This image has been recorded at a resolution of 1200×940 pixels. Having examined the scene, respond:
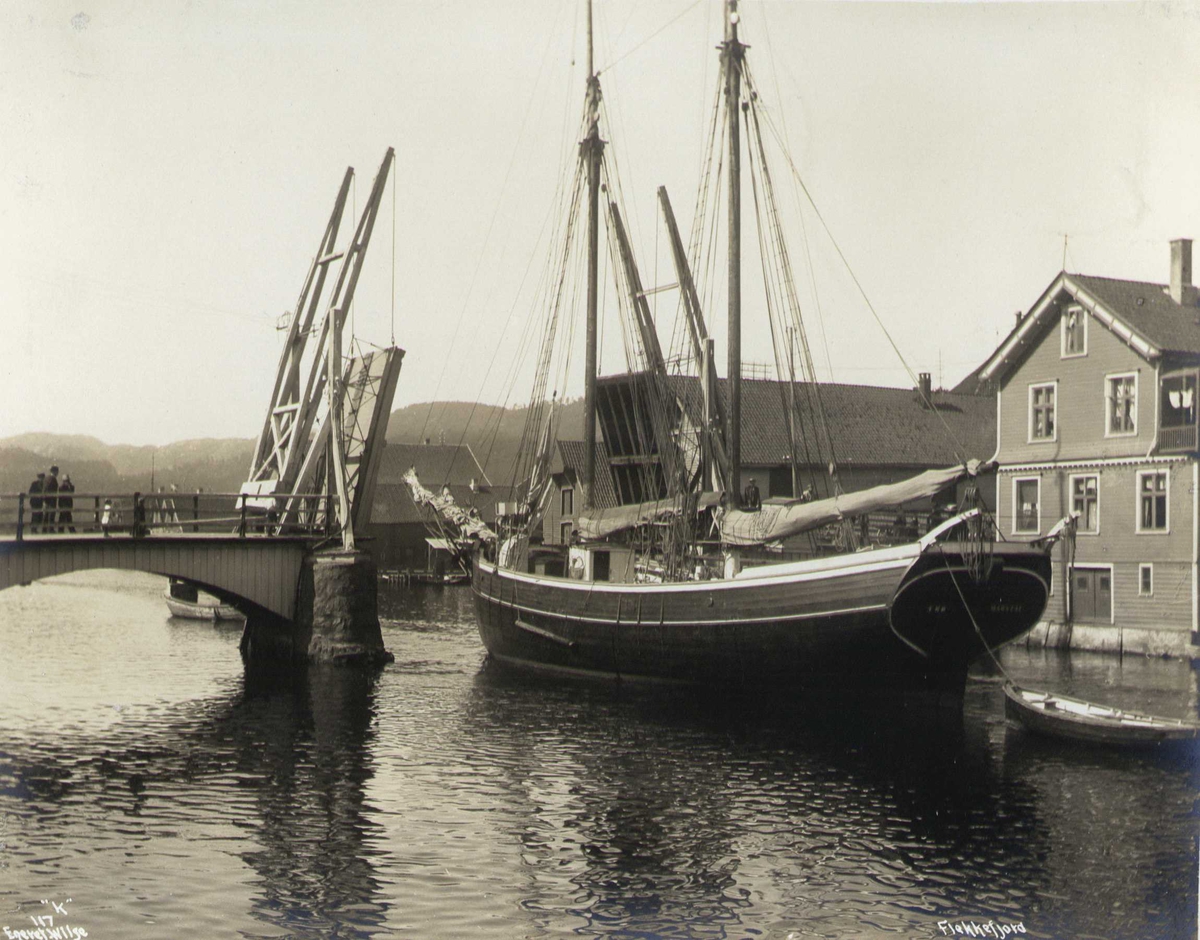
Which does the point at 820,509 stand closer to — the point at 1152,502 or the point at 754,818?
the point at 754,818

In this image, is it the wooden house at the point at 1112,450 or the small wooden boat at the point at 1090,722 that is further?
the wooden house at the point at 1112,450

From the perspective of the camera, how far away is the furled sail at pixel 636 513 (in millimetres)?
32125

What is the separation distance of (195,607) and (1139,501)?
35966 mm

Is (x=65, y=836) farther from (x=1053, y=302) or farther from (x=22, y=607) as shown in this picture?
(x=22, y=607)

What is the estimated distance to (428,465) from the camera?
100 metres

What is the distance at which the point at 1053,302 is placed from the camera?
4059 cm

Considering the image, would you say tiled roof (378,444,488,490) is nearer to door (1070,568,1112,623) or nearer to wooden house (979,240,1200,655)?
wooden house (979,240,1200,655)

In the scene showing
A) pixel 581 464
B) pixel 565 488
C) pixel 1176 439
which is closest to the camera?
pixel 1176 439

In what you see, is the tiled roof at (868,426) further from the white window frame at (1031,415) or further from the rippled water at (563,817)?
the rippled water at (563,817)

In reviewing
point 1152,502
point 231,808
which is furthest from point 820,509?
point 1152,502

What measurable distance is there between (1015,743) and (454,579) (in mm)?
54977

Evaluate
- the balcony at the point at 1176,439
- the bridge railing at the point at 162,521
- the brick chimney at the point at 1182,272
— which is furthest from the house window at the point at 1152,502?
the bridge railing at the point at 162,521

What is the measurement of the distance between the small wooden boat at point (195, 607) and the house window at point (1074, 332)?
3315 centimetres

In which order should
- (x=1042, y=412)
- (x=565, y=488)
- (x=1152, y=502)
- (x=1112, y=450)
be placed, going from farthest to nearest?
(x=565, y=488), (x=1042, y=412), (x=1112, y=450), (x=1152, y=502)
